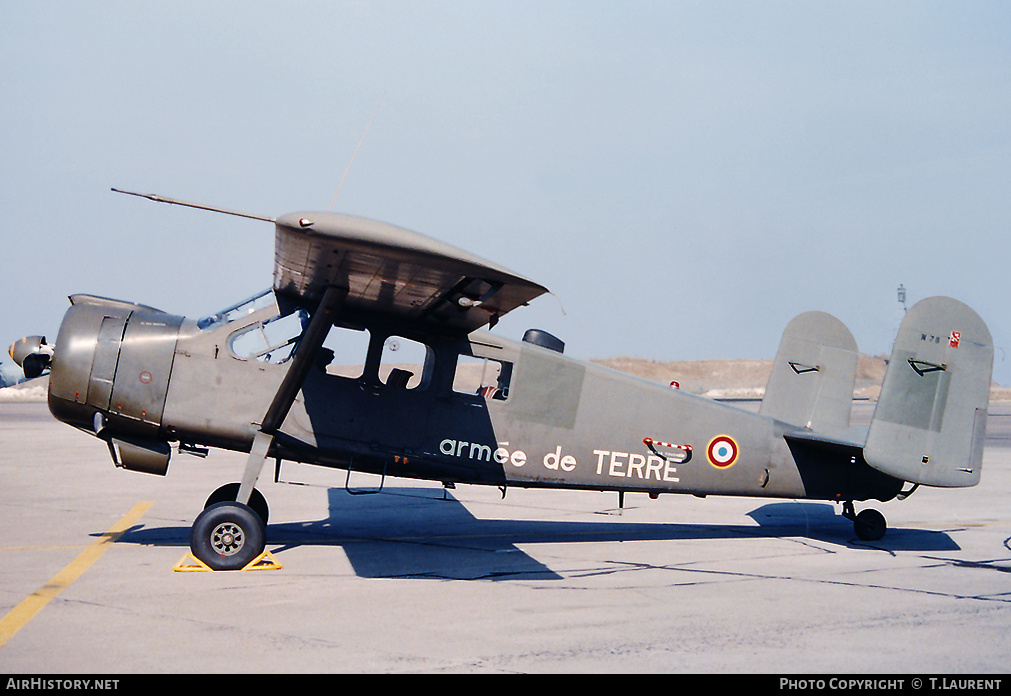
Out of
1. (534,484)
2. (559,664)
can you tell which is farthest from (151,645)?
(534,484)

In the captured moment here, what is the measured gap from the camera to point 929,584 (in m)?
7.64

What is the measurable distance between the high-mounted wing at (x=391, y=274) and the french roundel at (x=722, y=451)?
3.13 meters

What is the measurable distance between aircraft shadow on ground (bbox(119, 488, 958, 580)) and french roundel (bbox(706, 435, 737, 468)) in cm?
116

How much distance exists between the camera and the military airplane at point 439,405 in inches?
306

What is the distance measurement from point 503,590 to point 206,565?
2.72 metres

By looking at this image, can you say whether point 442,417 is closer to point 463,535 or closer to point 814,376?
point 463,535

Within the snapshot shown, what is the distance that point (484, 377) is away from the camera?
29.8ft

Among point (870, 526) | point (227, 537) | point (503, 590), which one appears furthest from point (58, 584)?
point (870, 526)

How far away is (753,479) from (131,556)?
263 inches

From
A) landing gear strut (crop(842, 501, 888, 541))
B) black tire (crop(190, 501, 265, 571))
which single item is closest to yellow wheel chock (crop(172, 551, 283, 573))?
black tire (crop(190, 501, 265, 571))

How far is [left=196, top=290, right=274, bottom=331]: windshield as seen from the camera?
8367mm

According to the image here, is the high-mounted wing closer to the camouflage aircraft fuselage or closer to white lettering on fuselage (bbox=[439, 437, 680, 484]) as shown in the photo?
the camouflage aircraft fuselage

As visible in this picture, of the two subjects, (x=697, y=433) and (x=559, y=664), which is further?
(x=697, y=433)

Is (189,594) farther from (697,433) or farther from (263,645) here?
(697,433)
